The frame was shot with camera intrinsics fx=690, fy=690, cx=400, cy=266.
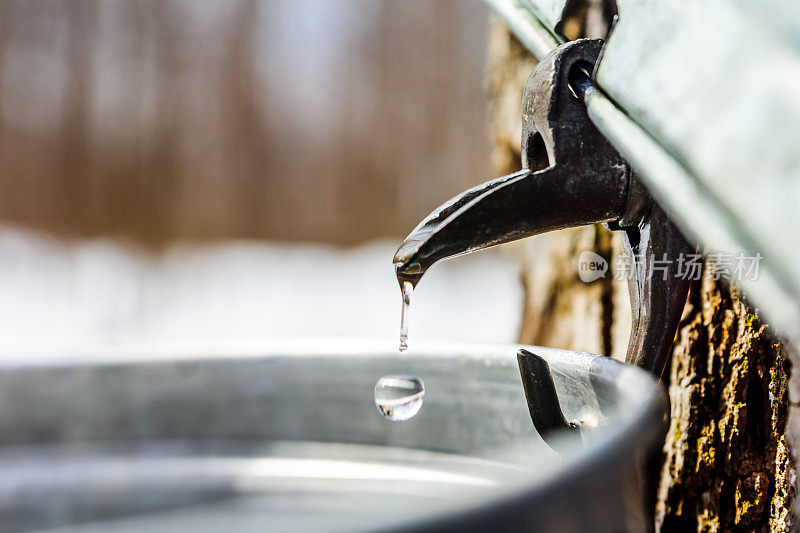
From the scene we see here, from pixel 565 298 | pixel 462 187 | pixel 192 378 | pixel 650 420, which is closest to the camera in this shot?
pixel 650 420

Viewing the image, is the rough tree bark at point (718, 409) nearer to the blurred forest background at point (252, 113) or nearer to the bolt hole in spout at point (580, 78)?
the bolt hole in spout at point (580, 78)

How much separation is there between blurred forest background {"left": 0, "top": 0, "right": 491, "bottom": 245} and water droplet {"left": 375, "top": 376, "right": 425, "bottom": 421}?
6.19ft

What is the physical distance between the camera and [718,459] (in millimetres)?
397

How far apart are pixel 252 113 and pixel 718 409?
2.14 m

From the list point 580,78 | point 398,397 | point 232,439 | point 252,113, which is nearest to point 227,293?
point 252,113

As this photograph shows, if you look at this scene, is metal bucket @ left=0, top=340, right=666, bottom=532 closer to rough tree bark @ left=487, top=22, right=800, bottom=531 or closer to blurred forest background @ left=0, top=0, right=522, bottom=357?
rough tree bark @ left=487, top=22, right=800, bottom=531

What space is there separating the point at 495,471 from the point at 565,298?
0.89 ft

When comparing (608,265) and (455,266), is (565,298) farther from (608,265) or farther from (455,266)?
(455,266)

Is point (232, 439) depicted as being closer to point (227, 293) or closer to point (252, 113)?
point (227, 293)

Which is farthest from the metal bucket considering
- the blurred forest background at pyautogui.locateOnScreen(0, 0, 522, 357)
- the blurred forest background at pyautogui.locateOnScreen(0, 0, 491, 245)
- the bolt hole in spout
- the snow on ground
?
the blurred forest background at pyautogui.locateOnScreen(0, 0, 491, 245)

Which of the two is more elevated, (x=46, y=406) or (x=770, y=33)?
(x=770, y=33)

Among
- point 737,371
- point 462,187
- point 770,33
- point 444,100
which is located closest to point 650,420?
point 770,33

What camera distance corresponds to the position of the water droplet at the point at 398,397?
395mm

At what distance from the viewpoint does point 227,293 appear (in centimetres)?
230
